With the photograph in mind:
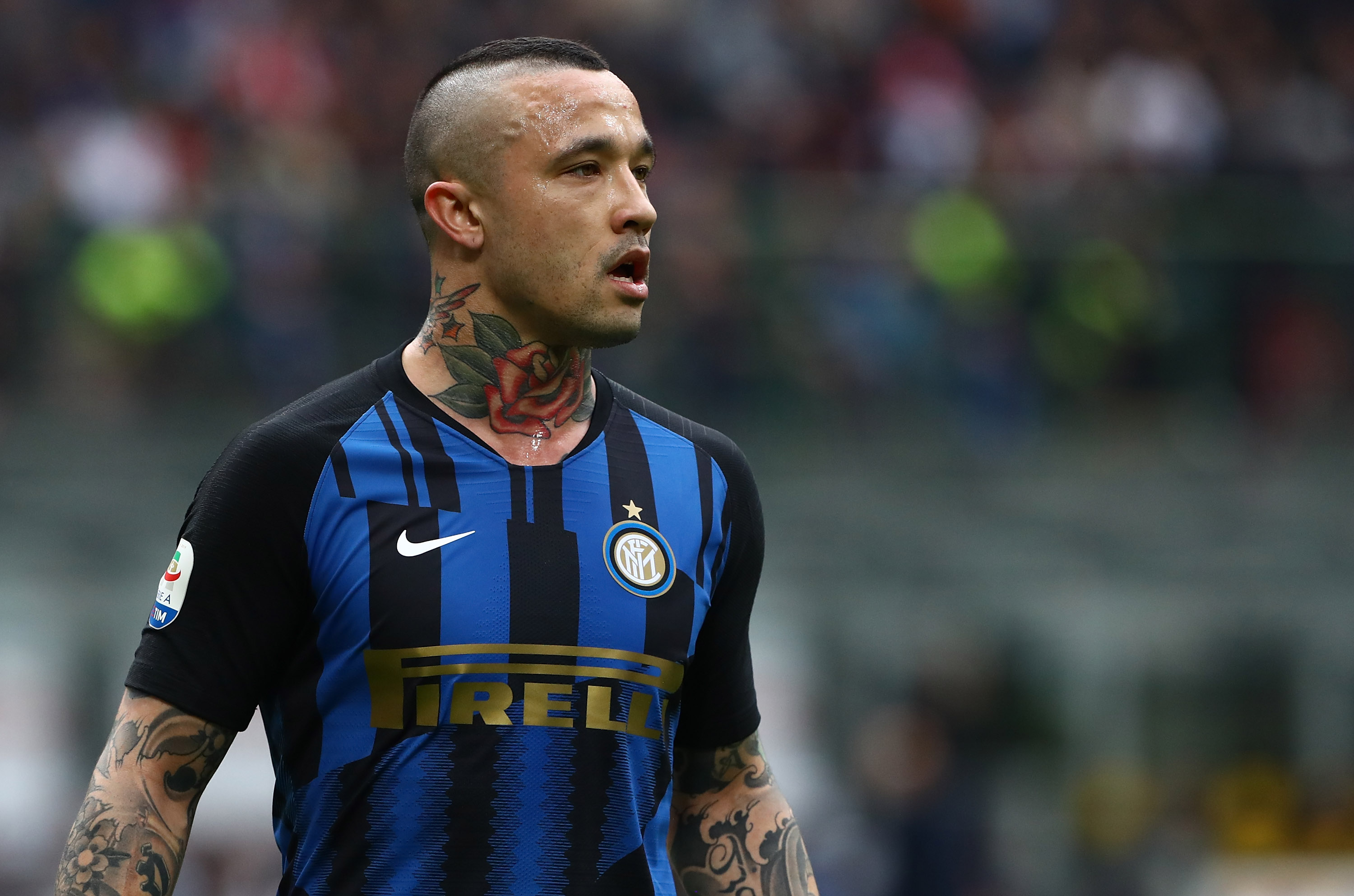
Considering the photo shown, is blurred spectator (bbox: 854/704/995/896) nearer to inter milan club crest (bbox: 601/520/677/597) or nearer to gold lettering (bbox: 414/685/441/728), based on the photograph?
inter milan club crest (bbox: 601/520/677/597)

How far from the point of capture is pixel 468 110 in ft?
10.3

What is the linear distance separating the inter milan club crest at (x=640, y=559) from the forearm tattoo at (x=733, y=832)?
0.39 m

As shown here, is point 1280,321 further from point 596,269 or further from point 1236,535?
point 596,269

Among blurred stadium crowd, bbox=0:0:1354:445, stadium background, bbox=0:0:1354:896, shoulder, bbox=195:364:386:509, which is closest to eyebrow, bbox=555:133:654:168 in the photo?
shoulder, bbox=195:364:386:509


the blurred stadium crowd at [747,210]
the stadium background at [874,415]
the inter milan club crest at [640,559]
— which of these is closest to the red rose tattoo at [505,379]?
the inter milan club crest at [640,559]

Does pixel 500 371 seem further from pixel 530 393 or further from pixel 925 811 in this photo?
pixel 925 811

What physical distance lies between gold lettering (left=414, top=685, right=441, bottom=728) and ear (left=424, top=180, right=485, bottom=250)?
2.49 feet

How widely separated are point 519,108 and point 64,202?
8.73 m

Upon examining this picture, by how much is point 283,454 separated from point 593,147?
72 cm

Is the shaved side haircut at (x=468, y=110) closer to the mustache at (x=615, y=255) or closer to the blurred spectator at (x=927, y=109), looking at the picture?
the mustache at (x=615, y=255)

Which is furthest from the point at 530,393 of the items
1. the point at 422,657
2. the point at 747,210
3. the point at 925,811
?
the point at 747,210

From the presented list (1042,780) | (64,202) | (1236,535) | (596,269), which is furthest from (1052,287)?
(596,269)

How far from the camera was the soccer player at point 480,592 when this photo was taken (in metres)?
2.87

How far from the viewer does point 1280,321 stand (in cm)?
1173
